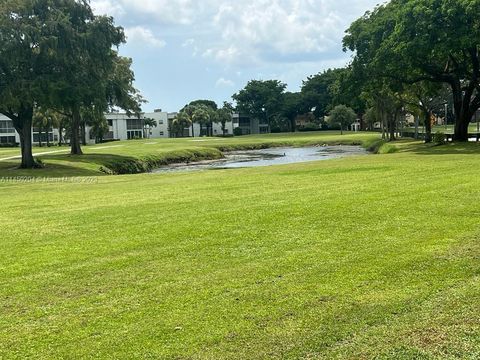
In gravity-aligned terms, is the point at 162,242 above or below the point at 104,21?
below

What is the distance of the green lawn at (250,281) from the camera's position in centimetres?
512

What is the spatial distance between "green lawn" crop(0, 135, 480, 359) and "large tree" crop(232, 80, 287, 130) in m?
135

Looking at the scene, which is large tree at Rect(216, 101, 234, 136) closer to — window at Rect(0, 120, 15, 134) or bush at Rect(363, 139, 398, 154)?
window at Rect(0, 120, 15, 134)

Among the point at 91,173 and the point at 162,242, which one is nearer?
the point at 162,242

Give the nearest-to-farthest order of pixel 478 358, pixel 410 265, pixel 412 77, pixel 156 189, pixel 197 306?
pixel 478 358 < pixel 197 306 < pixel 410 265 < pixel 156 189 < pixel 412 77

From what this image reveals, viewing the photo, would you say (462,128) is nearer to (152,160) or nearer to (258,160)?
(258,160)

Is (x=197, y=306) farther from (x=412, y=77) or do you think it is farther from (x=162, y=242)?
(x=412, y=77)

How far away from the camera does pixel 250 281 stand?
688cm

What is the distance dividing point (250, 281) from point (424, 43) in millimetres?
29396

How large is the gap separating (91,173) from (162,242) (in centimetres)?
2881

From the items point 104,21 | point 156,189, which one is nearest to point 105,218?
point 156,189

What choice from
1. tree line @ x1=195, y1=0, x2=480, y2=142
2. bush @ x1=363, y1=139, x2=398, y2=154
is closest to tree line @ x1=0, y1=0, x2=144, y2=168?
tree line @ x1=195, y1=0, x2=480, y2=142

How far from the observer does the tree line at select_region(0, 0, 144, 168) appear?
33219 millimetres

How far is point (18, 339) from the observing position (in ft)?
17.7
